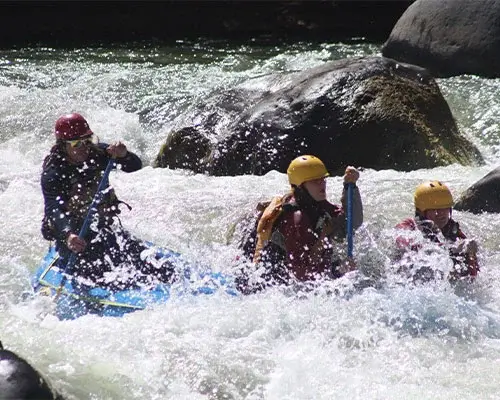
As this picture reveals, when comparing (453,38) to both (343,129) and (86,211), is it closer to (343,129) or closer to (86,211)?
(343,129)

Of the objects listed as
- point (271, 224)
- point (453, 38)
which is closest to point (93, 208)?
point (271, 224)

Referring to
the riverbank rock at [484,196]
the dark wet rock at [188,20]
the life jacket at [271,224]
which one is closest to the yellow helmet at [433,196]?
the life jacket at [271,224]

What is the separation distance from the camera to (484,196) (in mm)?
7625

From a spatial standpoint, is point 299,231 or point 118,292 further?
point 118,292

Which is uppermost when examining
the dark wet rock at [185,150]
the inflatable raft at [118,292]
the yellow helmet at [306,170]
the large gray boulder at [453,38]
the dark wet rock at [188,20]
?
the yellow helmet at [306,170]

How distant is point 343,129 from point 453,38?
349cm

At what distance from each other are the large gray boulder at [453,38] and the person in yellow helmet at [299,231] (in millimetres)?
6007

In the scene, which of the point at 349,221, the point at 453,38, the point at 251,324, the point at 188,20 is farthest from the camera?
the point at 188,20

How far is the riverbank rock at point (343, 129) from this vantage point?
8.71 metres

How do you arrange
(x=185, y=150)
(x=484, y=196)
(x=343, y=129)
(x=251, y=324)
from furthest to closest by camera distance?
1. (x=185, y=150)
2. (x=343, y=129)
3. (x=484, y=196)
4. (x=251, y=324)

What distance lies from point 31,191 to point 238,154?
75.8 inches

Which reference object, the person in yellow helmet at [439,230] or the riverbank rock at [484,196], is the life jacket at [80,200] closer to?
the person in yellow helmet at [439,230]

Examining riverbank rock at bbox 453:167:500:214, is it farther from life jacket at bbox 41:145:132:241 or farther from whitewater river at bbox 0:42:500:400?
life jacket at bbox 41:145:132:241

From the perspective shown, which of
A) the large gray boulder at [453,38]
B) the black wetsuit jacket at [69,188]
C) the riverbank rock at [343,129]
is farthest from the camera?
the large gray boulder at [453,38]
